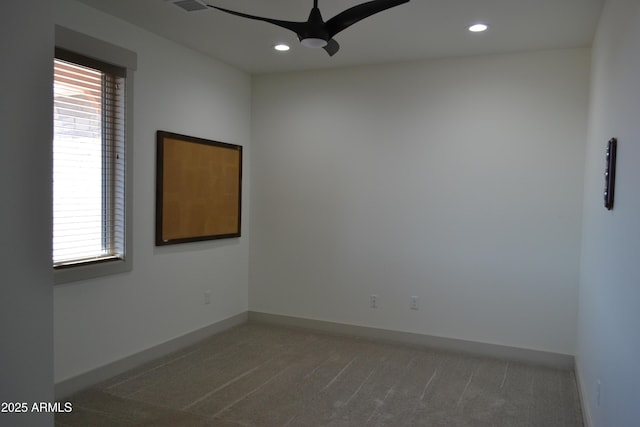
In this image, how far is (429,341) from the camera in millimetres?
4520

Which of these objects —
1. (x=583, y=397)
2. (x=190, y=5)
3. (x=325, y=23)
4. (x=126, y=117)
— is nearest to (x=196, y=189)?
(x=126, y=117)

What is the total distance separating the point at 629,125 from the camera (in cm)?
200

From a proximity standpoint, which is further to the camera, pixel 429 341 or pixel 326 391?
pixel 429 341

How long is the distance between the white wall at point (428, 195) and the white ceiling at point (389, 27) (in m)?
0.31

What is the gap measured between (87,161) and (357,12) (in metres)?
2.24

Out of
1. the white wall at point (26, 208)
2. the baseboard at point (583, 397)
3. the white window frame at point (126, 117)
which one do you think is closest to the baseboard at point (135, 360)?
the white window frame at point (126, 117)

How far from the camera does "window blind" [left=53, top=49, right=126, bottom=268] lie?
10.6 feet

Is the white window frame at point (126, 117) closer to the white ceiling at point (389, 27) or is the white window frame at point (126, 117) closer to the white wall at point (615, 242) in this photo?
the white ceiling at point (389, 27)

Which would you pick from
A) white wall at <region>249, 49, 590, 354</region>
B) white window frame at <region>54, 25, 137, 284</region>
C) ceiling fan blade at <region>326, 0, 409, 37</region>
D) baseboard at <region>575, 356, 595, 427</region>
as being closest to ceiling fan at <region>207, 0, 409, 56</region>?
ceiling fan blade at <region>326, 0, 409, 37</region>

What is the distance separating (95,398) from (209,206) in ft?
6.59

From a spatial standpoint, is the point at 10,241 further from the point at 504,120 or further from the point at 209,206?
the point at 504,120

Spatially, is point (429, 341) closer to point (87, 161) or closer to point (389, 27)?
point (389, 27)

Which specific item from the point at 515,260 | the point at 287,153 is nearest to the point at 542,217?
the point at 515,260

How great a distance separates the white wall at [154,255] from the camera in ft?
11.0
